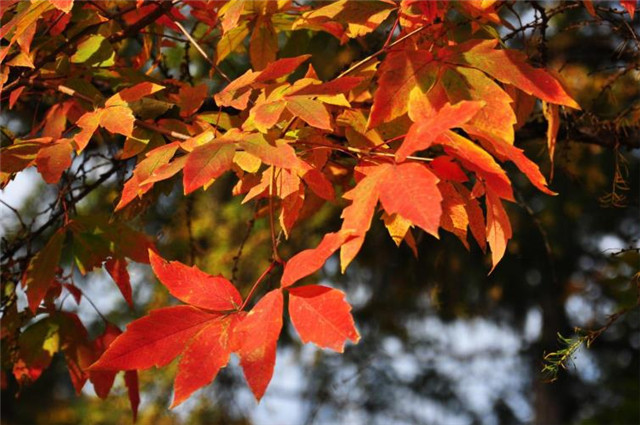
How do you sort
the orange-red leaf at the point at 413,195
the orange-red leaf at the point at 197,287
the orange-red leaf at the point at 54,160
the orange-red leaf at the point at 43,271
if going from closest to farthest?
the orange-red leaf at the point at 413,195, the orange-red leaf at the point at 197,287, the orange-red leaf at the point at 54,160, the orange-red leaf at the point at 43,271

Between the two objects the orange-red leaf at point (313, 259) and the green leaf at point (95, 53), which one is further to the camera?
the green leaf at point (95, 53)

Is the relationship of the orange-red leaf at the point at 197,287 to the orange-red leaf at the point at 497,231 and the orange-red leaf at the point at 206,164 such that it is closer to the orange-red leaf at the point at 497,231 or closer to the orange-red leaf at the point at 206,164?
the orange-red leaf at the point at 206,164

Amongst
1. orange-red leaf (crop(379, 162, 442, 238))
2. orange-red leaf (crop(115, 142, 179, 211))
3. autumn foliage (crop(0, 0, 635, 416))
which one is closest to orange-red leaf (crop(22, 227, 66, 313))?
autumn foliage (crop(0, 0, 635, 416))

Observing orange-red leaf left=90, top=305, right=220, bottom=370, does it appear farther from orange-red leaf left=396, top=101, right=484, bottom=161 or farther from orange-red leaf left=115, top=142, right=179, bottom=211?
orange-red leaf left=396, top=101, right=484, bottom=161

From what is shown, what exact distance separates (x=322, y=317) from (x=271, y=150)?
158 millimetres

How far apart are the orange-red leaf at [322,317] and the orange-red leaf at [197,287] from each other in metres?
0.07

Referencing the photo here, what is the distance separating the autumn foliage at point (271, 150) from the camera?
70 centimetres

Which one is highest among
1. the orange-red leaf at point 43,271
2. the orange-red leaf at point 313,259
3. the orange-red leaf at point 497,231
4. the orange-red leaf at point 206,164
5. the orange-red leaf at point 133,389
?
the orange-red leaf at point 206,164

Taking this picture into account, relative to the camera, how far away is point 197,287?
2.52ft

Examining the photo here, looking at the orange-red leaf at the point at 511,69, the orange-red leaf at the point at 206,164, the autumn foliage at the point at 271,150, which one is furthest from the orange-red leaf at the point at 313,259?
the orange-red leaf at the point at 511,69

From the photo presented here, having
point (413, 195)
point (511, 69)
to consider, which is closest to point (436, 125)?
point (413, 195)

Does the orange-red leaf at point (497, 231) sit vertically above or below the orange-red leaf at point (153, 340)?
below

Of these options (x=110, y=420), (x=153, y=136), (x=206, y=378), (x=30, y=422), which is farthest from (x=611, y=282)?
(x=30, y=422)

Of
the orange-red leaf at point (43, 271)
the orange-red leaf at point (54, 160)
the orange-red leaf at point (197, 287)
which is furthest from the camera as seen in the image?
the orange-red leaf at point (43, 271)
